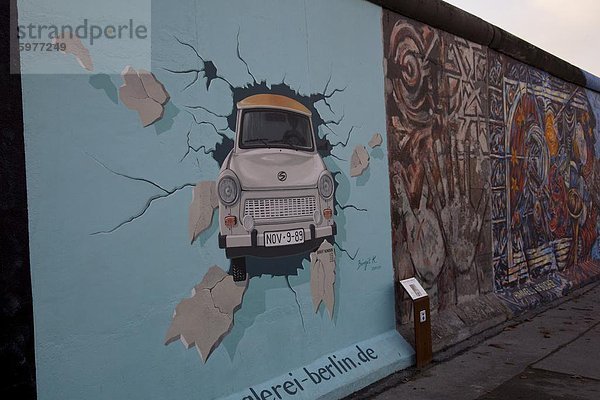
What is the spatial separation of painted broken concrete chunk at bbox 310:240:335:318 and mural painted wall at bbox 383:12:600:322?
1.30 metres

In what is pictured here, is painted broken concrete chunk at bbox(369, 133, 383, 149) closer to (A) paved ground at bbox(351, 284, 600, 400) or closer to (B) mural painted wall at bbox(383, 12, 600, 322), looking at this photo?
(B) mural painted wall at bbox(383, 12, 600, 322)

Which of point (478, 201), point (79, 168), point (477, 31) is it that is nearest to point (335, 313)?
point (79, 168)

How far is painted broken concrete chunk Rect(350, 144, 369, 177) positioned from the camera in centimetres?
602

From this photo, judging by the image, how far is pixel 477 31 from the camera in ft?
28.0

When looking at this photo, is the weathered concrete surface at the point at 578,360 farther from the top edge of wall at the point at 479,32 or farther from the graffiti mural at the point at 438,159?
the top edge of wall at the point at 479,32

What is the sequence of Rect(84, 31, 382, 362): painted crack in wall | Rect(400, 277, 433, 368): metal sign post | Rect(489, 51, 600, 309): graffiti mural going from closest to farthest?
Rect(84, 31, 382, 362): painted crack in wall → Rect(400, 277, 433, 368): metal sign post → Rect(489, 51, 600, 309): graffiti mural

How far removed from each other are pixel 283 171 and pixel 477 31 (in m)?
4.80

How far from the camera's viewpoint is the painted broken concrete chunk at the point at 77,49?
358 centimetres

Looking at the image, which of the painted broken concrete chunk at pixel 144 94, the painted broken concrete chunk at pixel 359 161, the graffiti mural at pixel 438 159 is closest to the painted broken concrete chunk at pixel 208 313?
the painted broken concrete chunk at pixel 144 94

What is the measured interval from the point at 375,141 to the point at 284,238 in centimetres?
188

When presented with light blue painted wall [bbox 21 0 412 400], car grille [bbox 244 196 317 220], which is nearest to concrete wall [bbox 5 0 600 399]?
light blue painted wall [bbox 21 0 412 400]

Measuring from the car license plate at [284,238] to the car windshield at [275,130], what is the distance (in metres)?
0.69

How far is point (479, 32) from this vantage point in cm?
859

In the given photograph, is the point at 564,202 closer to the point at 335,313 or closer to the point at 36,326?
the point at 335,313
